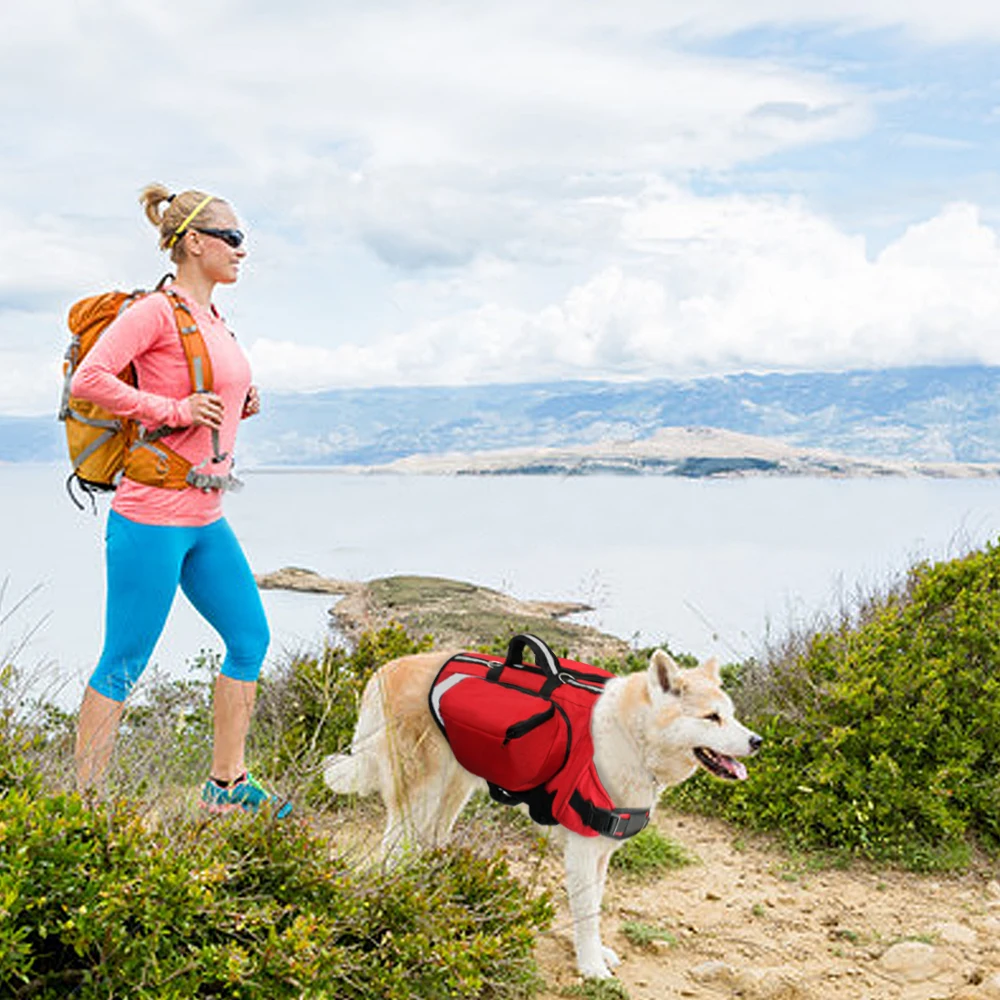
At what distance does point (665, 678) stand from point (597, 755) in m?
0.43

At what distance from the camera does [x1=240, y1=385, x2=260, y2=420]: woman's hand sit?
16.7ft

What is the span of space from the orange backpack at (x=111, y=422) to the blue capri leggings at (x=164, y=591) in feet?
0.72

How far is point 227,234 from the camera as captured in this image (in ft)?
15.8

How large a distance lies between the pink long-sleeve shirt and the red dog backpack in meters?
1.35

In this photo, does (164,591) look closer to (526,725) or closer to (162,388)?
(162,388)

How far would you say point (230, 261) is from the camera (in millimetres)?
4848

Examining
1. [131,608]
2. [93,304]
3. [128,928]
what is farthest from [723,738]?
[93,304]

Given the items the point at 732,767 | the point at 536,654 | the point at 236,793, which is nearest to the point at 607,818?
the point at 732,767

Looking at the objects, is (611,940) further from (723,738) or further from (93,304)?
(93,304)

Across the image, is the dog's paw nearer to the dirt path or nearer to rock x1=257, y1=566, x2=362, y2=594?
the dirt path

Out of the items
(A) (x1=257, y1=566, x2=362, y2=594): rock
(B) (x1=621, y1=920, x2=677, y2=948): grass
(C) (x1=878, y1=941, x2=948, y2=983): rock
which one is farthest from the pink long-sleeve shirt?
(A) (x1=257, y1=566, x2=362, y2=594): rock

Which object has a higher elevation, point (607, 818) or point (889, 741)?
point (607, 818)

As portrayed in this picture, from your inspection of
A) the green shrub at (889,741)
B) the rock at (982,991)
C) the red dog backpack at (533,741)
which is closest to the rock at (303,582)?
the green shrub at (889,741)

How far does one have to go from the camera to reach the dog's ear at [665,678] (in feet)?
13.9
